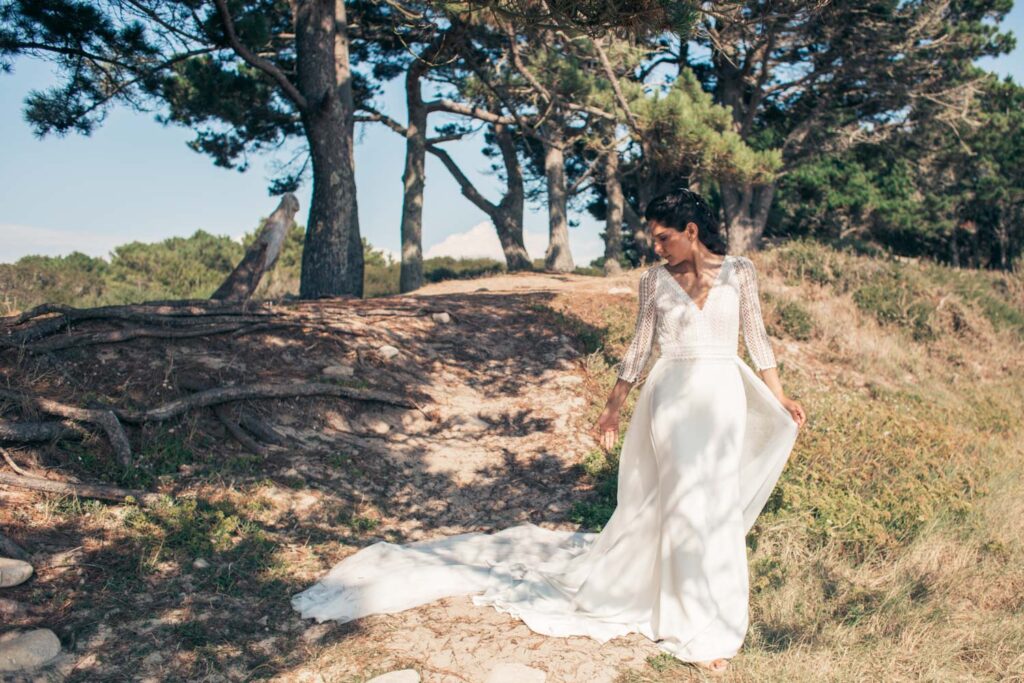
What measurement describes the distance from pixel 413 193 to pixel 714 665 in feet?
55.7

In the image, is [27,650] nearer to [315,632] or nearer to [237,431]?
[315,632]

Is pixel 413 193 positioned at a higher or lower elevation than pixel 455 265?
higher

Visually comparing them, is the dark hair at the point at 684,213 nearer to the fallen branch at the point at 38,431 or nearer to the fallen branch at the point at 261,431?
the fallen branch at the point at 261,431

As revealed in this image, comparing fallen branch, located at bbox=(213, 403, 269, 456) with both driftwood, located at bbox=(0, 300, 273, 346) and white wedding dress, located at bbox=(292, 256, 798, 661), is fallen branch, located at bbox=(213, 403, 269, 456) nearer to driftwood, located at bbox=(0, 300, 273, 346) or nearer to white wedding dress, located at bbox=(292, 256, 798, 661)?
driftwood, located at bbox=(0, 300, 273, 346)

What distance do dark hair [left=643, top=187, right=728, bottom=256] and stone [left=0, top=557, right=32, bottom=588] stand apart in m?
4.39

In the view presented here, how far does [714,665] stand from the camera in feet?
13.7

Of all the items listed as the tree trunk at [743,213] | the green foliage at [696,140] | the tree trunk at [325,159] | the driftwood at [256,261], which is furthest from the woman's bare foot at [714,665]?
the tree trunk at [743,213]

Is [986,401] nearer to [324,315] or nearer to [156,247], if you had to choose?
[324,315]

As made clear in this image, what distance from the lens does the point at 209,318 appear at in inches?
339

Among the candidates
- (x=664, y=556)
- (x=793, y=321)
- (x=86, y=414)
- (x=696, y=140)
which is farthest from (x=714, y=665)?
(x=696, y=140)

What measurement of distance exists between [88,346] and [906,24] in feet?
65.5

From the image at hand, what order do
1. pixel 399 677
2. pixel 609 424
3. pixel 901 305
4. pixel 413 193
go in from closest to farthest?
1. pixel 399 677
2. pixel 609 424
3. pixel 901 305
4. pixel 413 193

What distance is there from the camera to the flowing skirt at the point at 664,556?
172 inches

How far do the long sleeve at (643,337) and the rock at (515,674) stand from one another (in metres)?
1.81
